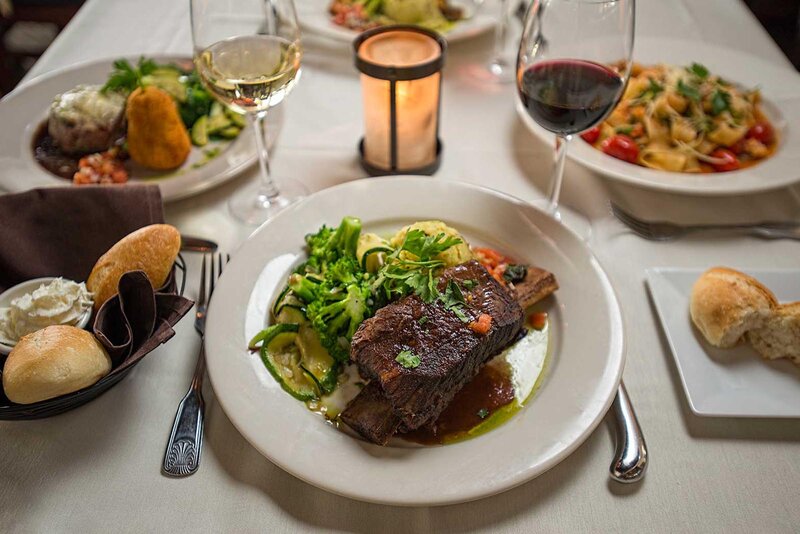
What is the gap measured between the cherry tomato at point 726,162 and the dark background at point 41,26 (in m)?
2.78

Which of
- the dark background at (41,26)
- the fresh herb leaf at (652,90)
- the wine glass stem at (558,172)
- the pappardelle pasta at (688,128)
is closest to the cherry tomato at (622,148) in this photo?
the pappardelle pasta at (688,128)

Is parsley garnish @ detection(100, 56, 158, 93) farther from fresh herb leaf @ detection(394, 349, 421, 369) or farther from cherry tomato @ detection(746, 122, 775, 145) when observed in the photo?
cherry tomato @ detection(746, 122, 775, 145)

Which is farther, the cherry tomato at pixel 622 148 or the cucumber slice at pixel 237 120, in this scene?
the cucumber slice at pixel 237 120

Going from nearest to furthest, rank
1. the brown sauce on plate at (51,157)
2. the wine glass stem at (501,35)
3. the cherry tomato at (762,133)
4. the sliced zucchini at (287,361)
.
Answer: the sliced zucchini at (287,361), the brown sauce on plate at (51,157), the cherry tomato at (762,133), the wine glass stem at (501,35)

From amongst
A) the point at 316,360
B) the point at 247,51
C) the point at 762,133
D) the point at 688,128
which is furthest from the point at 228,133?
the point at 762,133

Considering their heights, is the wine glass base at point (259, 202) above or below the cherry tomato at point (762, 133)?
below

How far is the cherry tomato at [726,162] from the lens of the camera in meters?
2.32

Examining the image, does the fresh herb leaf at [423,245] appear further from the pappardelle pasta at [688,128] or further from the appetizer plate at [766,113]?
the pappardelle pasta at [688,128]

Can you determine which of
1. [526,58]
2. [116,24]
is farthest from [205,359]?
[116,24]

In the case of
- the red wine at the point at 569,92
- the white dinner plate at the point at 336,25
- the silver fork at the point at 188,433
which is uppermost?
the red wine at the point at 569,92

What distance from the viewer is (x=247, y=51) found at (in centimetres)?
199

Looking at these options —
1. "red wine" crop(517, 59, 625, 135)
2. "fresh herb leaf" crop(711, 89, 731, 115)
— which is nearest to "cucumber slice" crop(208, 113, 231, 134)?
"red wine" crop(517, 59, 625, 135)

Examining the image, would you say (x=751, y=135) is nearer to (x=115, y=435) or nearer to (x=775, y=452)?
(x=775, y=452)

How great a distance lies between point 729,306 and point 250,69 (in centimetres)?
164
